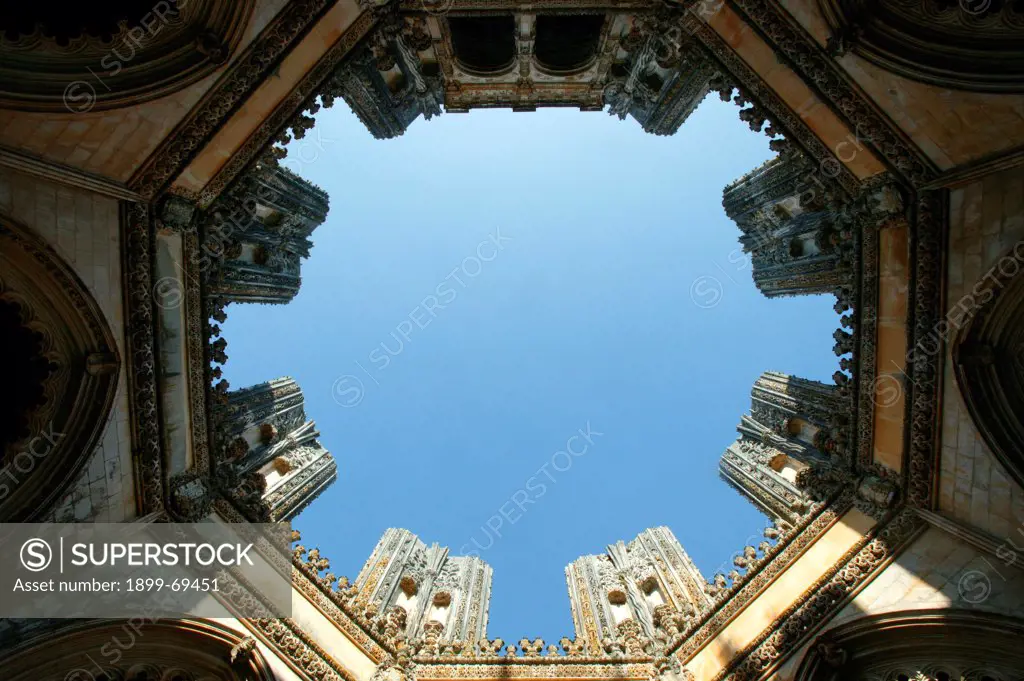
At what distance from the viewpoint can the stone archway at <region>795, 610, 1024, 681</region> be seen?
8.36 metres

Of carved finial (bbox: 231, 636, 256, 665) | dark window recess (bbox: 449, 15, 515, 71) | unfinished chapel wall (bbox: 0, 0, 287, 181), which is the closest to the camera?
unfinished chapel wall (bbox: 0, 0, 287, 181)

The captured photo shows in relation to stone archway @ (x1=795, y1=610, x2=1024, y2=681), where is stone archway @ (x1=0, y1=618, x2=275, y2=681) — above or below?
above

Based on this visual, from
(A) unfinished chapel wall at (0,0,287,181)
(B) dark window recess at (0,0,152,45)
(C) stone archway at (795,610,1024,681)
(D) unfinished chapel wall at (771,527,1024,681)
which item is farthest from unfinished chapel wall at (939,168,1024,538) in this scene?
(B) dark window recess at (0,0,152,45)

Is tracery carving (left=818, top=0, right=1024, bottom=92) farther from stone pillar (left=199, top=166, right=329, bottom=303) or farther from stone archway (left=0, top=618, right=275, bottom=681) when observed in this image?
stone pillar (left=199, top=166, right=329, bottom=303)

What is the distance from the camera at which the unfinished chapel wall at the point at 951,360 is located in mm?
8234

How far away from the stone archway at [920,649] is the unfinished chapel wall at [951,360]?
1.58 m

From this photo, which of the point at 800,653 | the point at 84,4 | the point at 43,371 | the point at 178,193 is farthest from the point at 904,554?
the point at 84,4

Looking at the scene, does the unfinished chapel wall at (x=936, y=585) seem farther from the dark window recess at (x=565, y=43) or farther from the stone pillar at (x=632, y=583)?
the dark window recess at (x=565, y=43)

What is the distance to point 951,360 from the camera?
365 inches

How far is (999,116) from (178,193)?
1410 centimetres

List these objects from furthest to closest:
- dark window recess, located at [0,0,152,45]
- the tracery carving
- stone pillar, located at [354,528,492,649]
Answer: stone pillar, located at [354,528,492,649]
dark window recess, located at [0,0,152,45]
the tracery carving

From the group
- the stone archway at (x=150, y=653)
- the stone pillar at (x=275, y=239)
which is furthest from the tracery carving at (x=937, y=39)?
the stone pillar at (x=275, y=239)

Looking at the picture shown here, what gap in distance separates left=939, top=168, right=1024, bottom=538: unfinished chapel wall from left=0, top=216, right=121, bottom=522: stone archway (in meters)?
14.9

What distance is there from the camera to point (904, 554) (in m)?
Answer: 10.0
